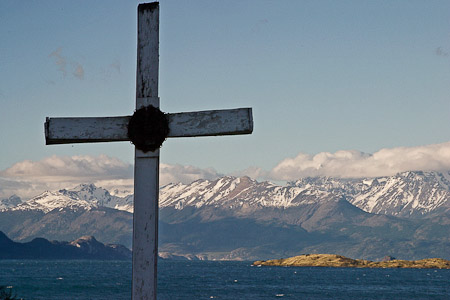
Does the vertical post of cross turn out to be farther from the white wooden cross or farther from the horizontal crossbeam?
the horizontal crossbeam

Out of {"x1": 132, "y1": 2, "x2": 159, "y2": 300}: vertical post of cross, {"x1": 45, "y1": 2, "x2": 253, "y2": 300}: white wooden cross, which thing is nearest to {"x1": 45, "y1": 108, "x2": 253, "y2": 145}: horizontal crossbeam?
{"x1": 45, "y1": 2, "x2": 253, "y2": 300}: white wooden cross

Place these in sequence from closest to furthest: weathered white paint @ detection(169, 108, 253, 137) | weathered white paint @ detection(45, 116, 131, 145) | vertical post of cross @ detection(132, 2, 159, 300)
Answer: vertical post of cross @ detection(132, 2, 159, 300)
weathered white paint @ detection(169, 108, 253, 137)
weathered white paint @ detection(45, 116, 131, 145)

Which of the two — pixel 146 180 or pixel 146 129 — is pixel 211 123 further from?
pixel 146 180

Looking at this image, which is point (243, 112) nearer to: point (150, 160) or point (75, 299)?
point (150, 160)

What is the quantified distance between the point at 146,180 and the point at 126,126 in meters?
0.75

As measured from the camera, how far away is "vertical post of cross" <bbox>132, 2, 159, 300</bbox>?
8.13m

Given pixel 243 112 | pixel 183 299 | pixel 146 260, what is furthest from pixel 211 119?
pixel 183 299

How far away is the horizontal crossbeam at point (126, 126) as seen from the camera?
8.53 m

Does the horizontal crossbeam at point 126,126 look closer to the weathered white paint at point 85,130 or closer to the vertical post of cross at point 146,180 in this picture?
the weathered white paint at point 85,130

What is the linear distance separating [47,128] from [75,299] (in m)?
184

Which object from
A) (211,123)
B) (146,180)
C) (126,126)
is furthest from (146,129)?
(211,123)

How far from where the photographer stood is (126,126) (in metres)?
8.80

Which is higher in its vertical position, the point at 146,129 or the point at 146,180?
the point at 146,129

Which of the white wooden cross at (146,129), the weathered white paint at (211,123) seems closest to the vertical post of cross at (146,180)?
the white wooden cross at (146,129)
